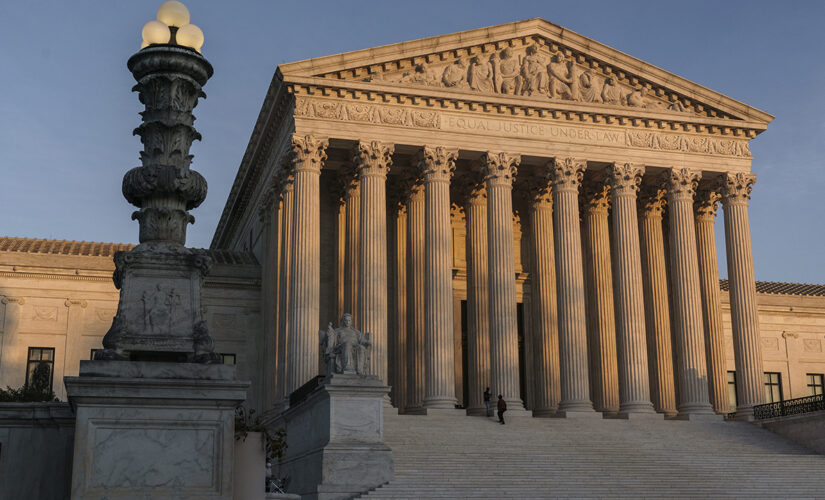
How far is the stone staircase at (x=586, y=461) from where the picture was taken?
25.0 m

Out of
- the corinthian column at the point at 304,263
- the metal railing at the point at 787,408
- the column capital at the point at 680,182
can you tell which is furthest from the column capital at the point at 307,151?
the metal railing at the point at 787,408

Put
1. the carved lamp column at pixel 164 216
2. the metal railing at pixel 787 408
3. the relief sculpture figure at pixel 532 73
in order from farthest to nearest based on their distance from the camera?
the relief sculpture figure at pixel 532 73 < the metal railing at pixel 787 408 < the carved lamp column at pixel 164 216

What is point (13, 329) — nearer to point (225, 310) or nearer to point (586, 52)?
point (225, 310)

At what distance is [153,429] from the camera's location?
1063 centimetres

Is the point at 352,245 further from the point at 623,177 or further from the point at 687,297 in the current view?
the point at 687,297

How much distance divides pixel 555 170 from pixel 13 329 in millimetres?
25930

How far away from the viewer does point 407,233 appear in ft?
134

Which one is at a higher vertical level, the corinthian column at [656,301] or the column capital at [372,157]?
the column capital at [372,157]

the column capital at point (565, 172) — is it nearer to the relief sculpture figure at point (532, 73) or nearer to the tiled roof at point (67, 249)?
the relief sculpture figure at point (532, 73)

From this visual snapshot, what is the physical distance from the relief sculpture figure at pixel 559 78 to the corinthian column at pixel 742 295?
27.6ft

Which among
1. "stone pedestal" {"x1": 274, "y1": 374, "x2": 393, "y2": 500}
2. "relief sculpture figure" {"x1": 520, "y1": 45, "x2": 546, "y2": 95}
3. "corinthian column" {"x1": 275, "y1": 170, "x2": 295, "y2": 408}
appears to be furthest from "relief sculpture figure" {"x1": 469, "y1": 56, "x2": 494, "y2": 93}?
"stone pedestal" {"x1": 274, "y1": 374, "x2": 393, "y2": 500}

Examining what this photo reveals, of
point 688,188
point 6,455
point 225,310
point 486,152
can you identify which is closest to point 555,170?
point 486,152

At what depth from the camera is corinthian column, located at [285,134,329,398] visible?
34500 millimetres

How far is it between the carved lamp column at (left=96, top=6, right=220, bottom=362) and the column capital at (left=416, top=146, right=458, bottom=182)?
2472 centimetres
